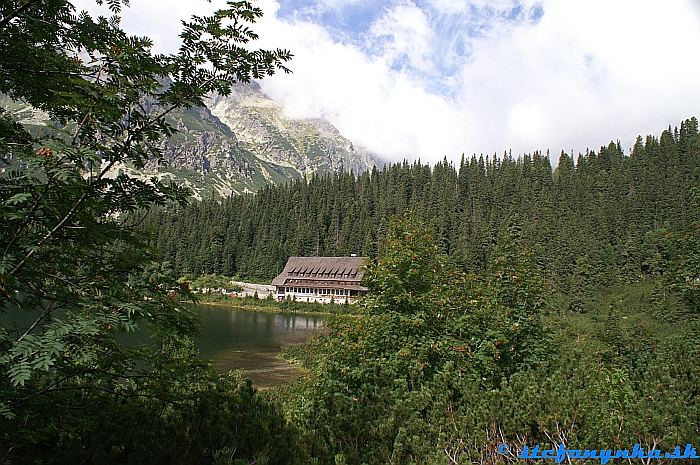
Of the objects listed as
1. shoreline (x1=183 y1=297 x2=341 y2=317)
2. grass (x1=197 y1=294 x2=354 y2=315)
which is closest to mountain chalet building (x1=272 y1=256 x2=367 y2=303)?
grass (x1=197 y1=294 x2=354 y2=315)

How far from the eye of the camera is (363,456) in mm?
4633

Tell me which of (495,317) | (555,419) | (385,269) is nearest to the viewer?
(555,419)

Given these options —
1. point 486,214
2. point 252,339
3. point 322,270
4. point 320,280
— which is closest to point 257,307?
point 320,280

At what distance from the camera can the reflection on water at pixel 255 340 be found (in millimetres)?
25656

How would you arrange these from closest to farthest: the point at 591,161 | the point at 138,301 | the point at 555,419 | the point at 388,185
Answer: the point at 138,301 → the point at 555,419 → the point at 591,161 → the point at 388,185

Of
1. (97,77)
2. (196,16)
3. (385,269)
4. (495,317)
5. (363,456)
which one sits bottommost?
(363,456)

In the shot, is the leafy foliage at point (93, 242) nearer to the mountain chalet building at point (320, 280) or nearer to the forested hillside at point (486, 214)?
the forested hillside at point (486, 214)

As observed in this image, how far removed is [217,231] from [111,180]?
104780 millimetres

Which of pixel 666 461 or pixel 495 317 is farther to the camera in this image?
pixel 495 317

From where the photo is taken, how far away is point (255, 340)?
3631 centimetres

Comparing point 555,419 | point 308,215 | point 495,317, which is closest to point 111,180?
point 555,419

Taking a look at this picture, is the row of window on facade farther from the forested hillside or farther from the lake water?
the lake water

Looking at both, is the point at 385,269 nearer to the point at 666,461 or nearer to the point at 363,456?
the point at 363,456

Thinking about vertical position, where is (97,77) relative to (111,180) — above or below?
above
